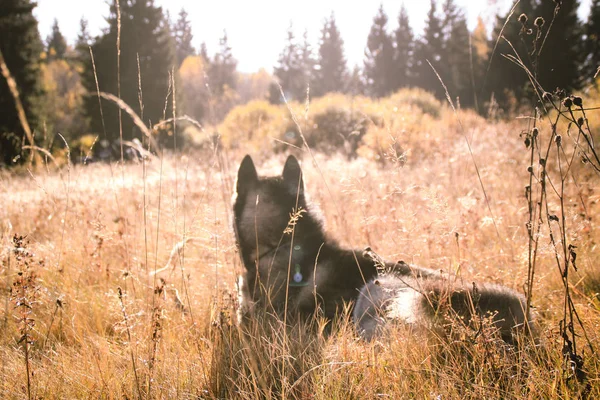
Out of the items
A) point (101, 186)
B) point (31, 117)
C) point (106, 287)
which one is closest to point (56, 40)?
point (31, 117)

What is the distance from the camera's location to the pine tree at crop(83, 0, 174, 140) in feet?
66.9

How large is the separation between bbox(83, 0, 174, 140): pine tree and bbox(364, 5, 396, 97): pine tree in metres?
28.8

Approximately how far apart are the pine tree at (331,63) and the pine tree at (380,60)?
398 cm

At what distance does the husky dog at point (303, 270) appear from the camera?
2.19 m

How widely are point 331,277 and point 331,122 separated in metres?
15.4

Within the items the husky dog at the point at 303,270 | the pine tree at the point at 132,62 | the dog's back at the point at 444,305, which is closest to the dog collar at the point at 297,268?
the husky dog at the point at 303,270

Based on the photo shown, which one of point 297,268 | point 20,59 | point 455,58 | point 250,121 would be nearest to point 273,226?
point 297,268

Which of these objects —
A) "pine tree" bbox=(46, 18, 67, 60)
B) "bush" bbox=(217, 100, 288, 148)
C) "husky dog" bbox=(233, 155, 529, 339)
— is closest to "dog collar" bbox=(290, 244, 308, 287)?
"husky dog" bbox=(233, 155, 529, 339)

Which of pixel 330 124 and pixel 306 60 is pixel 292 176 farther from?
pixel 306 60

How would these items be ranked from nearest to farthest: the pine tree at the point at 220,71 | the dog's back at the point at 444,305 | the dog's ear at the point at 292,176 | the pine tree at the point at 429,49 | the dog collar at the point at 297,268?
the dog's back at the point at 444,305
the dog collar at the point at 297,268
the dog's ear at the point at 292,176
the pine tree at the point at 220,71
the pine tree at the point at 429,49

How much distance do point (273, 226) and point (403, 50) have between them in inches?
1928

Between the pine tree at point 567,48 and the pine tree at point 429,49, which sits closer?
the pine tree at point 567,48

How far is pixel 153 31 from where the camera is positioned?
71.1 feet

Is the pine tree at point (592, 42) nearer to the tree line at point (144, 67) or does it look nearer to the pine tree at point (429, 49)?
the tree line at point (144, 67)
